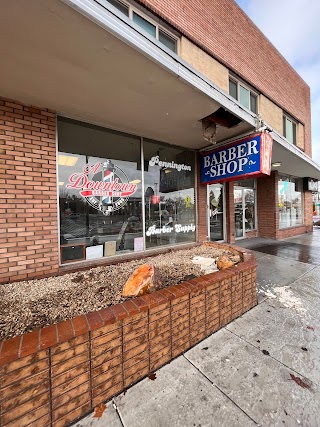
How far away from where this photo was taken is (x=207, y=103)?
10.5 feet

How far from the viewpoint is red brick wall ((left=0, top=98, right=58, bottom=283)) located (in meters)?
3.00

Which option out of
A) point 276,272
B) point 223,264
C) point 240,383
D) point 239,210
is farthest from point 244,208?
point 240,383

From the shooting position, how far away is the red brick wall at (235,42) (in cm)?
518

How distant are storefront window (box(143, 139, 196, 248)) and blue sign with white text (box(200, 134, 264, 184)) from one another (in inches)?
22.4

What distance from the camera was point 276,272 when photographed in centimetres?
470

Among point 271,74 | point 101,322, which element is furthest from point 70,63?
point 271,74

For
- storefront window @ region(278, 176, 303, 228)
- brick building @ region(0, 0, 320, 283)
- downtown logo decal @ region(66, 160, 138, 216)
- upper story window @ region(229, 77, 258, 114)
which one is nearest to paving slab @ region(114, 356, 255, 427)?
brick building @ region(0, 0, 320, 283)

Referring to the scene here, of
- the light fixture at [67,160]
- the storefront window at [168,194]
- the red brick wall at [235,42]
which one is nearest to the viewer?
the light fixture at [67,160]

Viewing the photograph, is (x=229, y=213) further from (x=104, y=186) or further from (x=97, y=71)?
(x=97, y=71)

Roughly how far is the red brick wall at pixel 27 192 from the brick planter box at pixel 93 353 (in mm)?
2003

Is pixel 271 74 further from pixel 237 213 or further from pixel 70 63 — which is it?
pixel 70 63

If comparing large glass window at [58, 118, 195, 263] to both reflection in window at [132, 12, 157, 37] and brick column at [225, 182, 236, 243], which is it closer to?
brick column at [225, 182, 236, 243]

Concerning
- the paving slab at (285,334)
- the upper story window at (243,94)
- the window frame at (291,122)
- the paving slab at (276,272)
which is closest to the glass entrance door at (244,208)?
the window frame at (291,122)

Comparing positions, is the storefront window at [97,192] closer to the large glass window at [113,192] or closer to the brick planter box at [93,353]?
the large glass window at [113,192]
